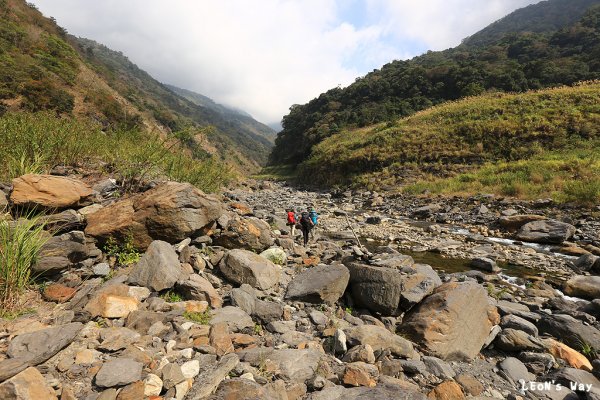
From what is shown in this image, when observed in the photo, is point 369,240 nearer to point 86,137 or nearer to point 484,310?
point 484,310

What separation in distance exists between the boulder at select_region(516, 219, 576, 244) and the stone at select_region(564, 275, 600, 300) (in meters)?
5.39

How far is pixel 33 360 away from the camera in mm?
2846

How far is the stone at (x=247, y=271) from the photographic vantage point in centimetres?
580

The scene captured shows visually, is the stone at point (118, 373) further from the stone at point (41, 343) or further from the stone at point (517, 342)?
the stone at point (517, 342)

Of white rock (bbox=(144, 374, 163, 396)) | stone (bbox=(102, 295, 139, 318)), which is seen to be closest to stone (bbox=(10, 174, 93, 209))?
stone (bbox=(102, 295, 139, 318))

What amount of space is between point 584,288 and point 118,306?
11.0 m

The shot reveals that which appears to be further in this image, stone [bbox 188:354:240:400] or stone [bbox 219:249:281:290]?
stone [bbox 219:249:281:290]

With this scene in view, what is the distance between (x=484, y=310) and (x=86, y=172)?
9.69m

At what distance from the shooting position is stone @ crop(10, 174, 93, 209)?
5.01m

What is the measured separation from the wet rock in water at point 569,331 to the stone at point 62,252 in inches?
340

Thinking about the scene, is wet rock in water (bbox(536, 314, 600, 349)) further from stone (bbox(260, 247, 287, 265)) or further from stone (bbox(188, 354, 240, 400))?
stone (bbox(188, 354, 240, 400))

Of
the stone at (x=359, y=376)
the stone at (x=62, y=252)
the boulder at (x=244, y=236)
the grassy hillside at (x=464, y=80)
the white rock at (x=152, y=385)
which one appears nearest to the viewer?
the white rock at (x=152, y=385)

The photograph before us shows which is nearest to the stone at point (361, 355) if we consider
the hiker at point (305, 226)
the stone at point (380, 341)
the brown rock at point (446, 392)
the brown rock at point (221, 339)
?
the stone at point (380, 341)

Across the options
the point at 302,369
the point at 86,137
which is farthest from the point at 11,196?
the point at 302,369
